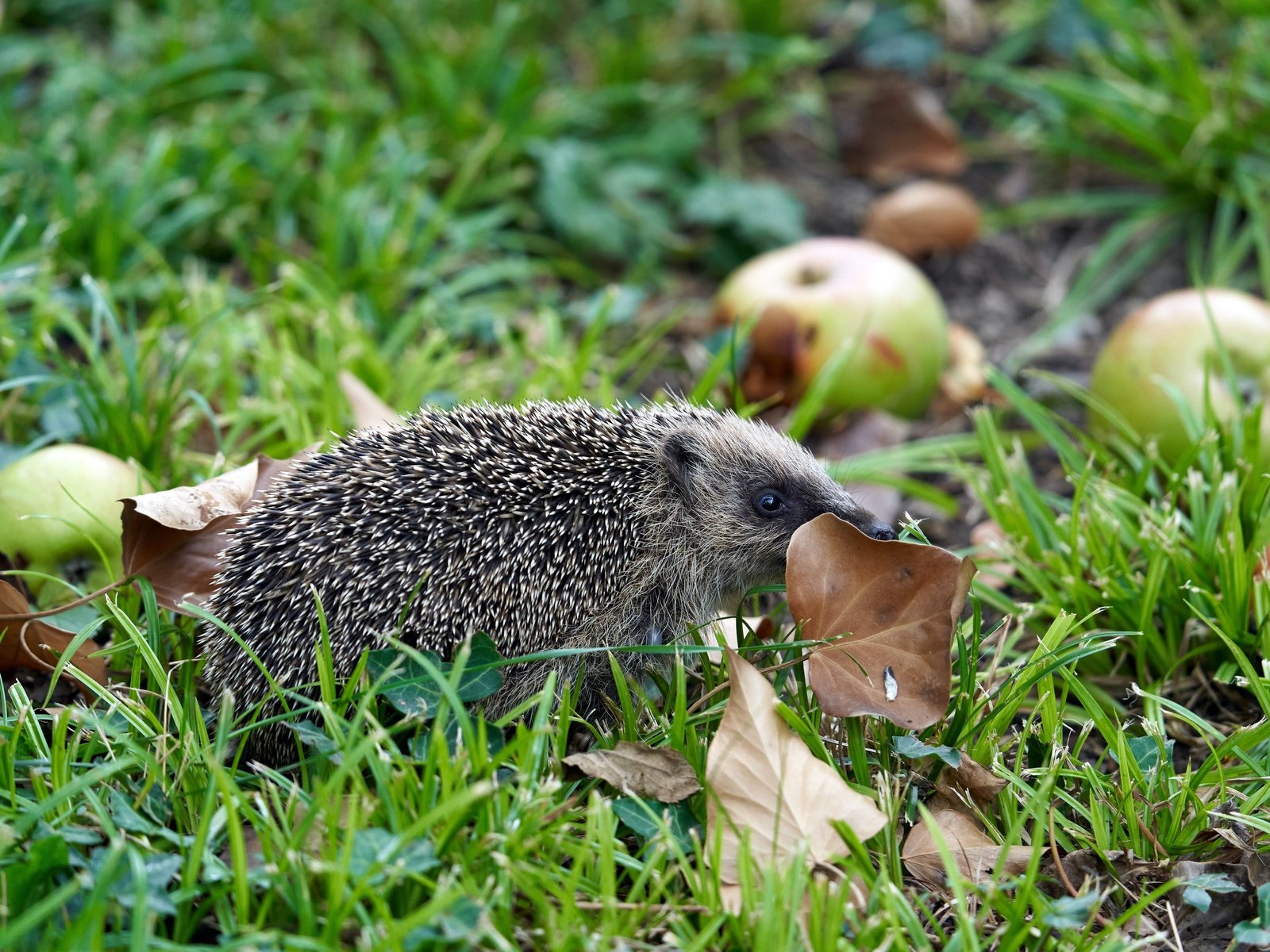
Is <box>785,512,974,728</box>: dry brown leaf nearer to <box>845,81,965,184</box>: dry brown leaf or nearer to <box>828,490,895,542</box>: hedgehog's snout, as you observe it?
<box>828,490,895,542</box>: hedgehog's snout

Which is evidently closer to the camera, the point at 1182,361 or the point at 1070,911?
the point at 1070,911

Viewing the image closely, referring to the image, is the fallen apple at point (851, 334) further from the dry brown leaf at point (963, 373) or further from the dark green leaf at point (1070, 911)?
the dark green leaf at point (1070, 911)

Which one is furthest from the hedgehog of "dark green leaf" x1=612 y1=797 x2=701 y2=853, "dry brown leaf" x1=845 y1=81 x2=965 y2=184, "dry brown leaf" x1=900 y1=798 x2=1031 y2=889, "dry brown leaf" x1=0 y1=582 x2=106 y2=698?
"dry brown leaf" x1=845 y1=81 x2=965 y2=184

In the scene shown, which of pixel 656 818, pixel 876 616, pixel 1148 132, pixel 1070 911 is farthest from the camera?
pixel 1148 132

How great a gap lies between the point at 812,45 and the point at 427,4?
3.08 m

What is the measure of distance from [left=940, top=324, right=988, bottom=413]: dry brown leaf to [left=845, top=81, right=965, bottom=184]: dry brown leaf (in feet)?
6.11

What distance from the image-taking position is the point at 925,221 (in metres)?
8.27

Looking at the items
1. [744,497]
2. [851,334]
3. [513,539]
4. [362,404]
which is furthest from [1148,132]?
[513,539]

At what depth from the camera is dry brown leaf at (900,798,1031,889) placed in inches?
143

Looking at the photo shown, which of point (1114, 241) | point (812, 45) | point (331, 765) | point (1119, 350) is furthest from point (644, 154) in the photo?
point (331, 765)

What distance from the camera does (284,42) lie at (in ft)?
28.6

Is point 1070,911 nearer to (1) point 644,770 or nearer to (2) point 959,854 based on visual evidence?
(2) point 959,854

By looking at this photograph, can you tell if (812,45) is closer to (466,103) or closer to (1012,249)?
(1012,249)

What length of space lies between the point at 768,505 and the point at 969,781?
4.62ft
